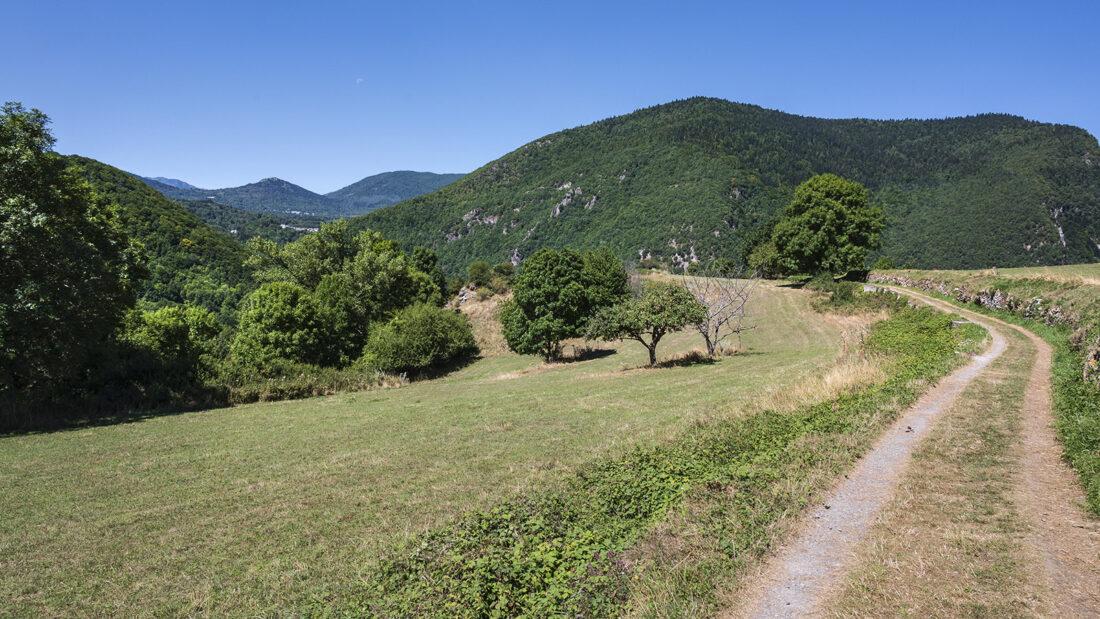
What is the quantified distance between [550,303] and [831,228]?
106 feet

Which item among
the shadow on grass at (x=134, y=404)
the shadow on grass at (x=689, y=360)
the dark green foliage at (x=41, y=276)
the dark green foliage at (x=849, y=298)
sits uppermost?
the dark green foliage at (x=41, y=276)

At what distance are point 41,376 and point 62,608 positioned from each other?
2473 centimetres

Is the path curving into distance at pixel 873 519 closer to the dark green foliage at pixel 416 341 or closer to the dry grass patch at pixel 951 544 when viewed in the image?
the dry grass patch at pixel 951 544

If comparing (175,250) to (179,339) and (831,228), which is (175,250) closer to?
(179,339)

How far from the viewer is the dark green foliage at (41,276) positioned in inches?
909

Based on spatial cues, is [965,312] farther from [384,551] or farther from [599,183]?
[599,183]

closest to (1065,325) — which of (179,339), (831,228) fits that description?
(831,228)

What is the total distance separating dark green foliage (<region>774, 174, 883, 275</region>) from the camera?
5725 cm

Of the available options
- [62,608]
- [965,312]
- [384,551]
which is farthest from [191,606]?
[965,312]

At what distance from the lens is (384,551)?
9.90 meters

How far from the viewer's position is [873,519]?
27.5 ft

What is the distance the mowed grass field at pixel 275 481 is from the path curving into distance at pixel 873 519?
20.6 ft

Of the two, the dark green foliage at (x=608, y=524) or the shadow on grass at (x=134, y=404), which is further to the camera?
the shadow on grass at (x=134, y=404)

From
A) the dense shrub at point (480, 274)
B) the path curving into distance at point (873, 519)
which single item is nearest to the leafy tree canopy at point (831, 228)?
the dense shrub at point (480, 274)
